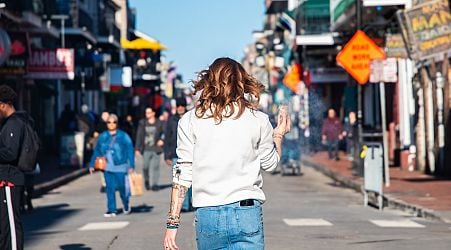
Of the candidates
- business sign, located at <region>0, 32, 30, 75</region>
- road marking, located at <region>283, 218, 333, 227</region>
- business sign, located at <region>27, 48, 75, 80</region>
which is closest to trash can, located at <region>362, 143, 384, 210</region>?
road marking, located at <region>283, 218, 333, 227</region>

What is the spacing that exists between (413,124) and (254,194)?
27.3 metres

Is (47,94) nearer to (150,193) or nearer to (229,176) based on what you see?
(150,193)

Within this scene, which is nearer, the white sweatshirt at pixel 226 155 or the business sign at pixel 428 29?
the white sweatshirt at pixel 226 155

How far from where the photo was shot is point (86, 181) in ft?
107

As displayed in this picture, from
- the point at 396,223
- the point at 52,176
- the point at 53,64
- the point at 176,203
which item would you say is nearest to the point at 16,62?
the point at 52,176

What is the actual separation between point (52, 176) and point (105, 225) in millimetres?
15052

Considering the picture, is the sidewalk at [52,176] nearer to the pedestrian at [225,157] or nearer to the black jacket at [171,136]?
the black jacket at [171,136]

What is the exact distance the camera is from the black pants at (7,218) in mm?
10328

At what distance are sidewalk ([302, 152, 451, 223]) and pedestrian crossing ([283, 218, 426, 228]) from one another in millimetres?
580

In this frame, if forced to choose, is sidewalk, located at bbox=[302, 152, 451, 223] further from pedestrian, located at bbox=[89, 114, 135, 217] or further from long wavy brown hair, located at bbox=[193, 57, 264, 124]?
long wavy brown hair, located at bbox=[193, 57, 264, 124]

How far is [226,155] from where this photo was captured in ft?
22.4

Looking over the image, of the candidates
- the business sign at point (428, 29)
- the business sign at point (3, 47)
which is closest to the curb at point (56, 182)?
the business sign at point (3, 47)

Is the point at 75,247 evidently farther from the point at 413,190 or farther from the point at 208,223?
the point at 413,190

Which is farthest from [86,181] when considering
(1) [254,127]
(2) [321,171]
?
(1) [254,127]
